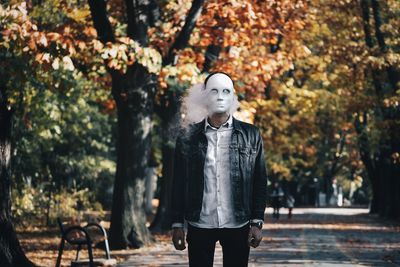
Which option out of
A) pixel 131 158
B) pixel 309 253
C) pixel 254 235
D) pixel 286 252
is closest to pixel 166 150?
pixel 131 158

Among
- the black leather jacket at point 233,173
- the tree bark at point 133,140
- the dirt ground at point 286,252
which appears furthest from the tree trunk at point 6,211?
the black leather jacket at point 233,173

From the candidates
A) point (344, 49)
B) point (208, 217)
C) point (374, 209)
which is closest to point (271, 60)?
point (344, 49)

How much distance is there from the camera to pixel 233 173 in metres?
6.14

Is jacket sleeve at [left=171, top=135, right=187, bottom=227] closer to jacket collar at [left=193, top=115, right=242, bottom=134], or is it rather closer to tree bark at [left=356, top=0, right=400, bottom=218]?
jacket collar at [left=193, top=115, right=242, bottom=134]

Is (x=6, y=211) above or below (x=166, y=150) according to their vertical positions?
below

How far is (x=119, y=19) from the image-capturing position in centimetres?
2648

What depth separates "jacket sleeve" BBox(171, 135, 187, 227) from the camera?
625cm

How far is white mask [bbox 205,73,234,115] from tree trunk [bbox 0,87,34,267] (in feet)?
24.4

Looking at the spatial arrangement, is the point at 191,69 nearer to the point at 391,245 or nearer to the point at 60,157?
the point at 391,245

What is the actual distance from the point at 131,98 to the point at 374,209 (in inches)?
1348

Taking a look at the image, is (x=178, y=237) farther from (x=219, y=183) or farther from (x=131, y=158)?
(x=131, y=158)

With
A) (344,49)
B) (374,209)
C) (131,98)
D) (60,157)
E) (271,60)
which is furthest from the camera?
(374,209)

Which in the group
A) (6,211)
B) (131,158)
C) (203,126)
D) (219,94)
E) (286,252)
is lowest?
(286,252)

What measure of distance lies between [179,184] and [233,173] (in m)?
0.39
